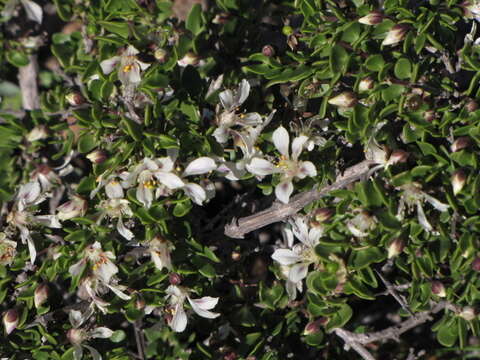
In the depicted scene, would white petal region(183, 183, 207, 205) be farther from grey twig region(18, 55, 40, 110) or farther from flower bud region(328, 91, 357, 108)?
grey twig region(18, 55, 40, 110)

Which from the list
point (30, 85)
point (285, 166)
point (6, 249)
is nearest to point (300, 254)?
point (285, 166)

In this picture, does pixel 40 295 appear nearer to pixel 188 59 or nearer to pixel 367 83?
pixel 188 59

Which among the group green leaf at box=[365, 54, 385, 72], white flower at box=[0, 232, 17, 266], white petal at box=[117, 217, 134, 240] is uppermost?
green leaf at box=[365, 54, 385, 72]

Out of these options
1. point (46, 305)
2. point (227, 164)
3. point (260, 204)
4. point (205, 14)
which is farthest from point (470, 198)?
point (46, 305)

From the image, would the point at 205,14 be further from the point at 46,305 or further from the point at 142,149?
the point at 46,305

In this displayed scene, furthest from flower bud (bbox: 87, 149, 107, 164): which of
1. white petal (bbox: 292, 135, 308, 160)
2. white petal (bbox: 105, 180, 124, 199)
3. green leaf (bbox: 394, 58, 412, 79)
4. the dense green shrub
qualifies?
green leaf (bbox: 394, 58, 412, 79)

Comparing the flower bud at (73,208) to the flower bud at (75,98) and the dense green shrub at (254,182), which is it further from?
the flower bud at (75,98)

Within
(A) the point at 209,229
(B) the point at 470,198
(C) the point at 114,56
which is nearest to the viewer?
(B) the point at 470,198
